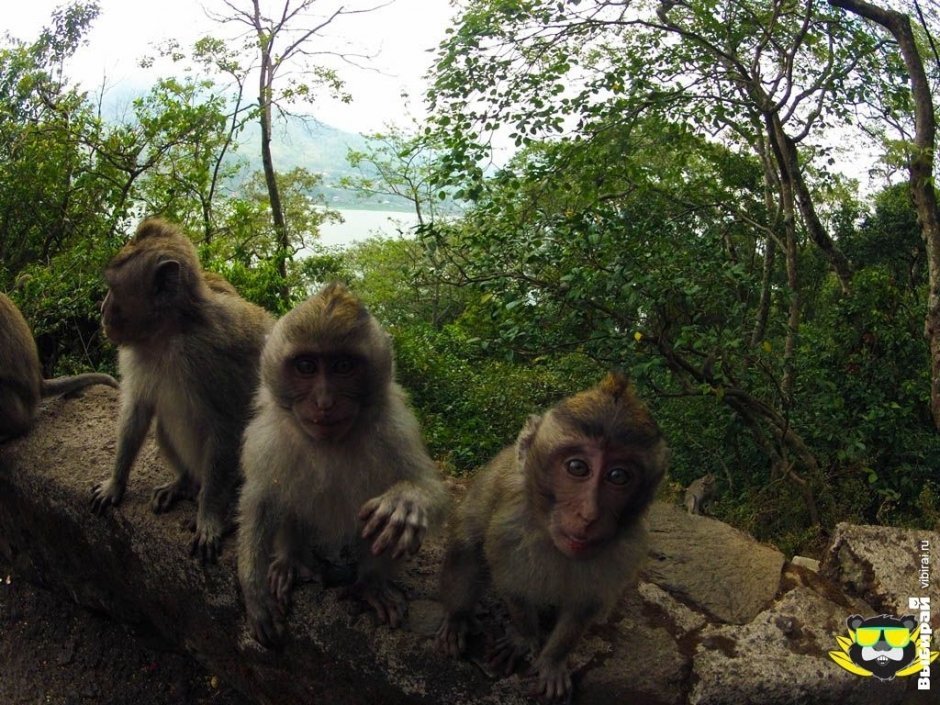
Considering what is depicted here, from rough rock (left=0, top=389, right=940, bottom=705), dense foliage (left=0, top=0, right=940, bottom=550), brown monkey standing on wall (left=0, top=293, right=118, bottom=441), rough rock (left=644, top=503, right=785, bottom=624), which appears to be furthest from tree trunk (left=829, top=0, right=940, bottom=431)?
brown monkey standing on wall (left=0, top=293, right=118, bottom=441)

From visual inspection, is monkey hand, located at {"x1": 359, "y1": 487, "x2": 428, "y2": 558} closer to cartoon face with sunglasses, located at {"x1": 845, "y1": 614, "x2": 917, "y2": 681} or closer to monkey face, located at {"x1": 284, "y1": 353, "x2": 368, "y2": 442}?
monkey face, located at {"x1": 284, "y1": 353, "x2": 368, "y2": 442}

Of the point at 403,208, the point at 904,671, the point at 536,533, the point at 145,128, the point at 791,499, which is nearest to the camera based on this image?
the point at 536,533

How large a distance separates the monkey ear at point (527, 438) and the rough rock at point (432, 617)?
0.80m

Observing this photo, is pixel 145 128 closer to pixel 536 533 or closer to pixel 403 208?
pixel 536 533

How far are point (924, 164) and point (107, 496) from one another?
→ 7830mm

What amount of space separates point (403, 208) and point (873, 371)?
2234cm

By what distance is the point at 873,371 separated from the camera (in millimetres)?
8484

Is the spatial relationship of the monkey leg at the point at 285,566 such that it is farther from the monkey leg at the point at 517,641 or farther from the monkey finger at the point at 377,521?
the monkey leg at the point at 517,641

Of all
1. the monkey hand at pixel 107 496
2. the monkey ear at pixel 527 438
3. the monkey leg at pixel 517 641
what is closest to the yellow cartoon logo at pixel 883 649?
the monkey leg at pixel 517 641

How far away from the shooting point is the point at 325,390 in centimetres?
289

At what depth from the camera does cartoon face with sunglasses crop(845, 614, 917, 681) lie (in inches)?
121

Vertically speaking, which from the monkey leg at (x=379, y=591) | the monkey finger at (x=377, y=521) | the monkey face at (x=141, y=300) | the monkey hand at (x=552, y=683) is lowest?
the monkey hand at (x=552, y=683)

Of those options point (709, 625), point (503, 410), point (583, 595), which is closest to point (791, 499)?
point (503, 410)

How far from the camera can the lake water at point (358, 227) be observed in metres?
30.2
